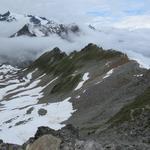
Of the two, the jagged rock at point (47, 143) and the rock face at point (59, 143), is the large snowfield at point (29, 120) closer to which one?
the rock face at point (59, 143)

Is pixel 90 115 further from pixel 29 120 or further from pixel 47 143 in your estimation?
pixel 47 143

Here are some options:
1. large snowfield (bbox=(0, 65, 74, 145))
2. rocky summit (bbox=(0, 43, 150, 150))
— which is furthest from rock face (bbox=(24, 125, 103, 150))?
large snowfield (bbox=(0, 65, 74, 145))

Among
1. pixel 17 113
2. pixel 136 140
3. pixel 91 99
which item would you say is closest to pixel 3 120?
pixel 17 113

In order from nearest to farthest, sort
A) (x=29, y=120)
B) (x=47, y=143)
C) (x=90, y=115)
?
(x=47, y=143) < (x=90, y=115) < (x=29, y=120)

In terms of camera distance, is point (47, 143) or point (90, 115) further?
point (90, 115)

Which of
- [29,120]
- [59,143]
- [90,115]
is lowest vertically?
[29,120]

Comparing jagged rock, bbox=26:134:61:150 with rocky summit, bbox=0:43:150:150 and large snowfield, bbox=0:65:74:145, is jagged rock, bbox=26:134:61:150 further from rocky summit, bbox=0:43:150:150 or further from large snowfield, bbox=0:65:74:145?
large snowfield, bbox=0:65:74:145

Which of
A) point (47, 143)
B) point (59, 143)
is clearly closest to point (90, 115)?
point (59, 143)

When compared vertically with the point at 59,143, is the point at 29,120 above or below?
below

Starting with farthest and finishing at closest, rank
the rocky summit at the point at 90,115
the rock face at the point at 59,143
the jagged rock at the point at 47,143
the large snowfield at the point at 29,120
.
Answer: the large snowfield at the point at 29,120 < the rocky summit at the point at 90,115 < the jagged rock at the point at 47,143 < the rock face at the point at 59,143

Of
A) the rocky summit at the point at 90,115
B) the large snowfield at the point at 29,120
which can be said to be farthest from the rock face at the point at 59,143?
the large snowfield at the point at 29,120

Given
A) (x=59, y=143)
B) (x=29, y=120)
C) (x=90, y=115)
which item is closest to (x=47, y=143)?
(x=59, y=143)

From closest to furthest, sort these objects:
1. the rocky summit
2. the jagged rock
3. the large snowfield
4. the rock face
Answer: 1. the rock face
2. the jagged rock
3. the rocky summit
4. the large snowfield

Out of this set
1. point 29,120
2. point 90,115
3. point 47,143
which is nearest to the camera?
point 47,143
